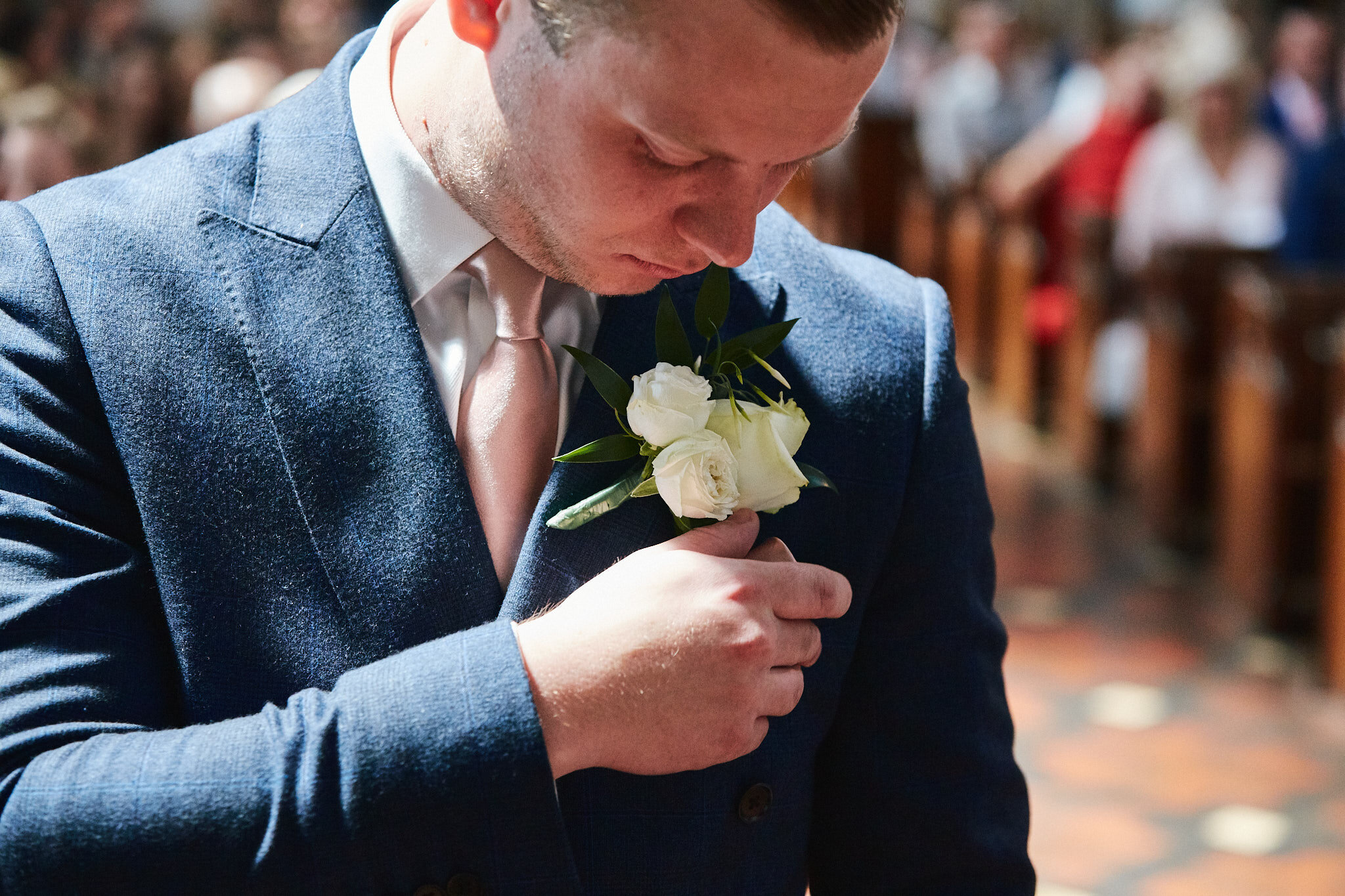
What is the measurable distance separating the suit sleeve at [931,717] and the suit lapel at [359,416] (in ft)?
1.24

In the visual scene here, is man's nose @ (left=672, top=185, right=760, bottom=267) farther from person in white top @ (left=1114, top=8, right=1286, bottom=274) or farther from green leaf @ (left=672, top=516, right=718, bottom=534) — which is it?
person in white top @ (left=1114, top=8, right=1286, bottom=274)

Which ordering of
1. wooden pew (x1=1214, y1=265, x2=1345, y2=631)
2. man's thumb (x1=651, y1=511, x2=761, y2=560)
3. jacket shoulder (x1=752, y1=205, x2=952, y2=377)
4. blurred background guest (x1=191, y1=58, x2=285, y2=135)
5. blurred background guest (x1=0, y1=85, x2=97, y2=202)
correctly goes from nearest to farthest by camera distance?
man's thumb (x1=651, y1=511, x2=761, y2=560) → jacket shoulder (x1=752, y1=205, x2=952, y2=377) → blurred background guest (x1=0, y1=85, x2=97, y2=202) → blurred background guest (x1=191, y1=58, x2=285, y2=135) → wooden pew (x1=1214, y1=265, x2=1345, y2=631)

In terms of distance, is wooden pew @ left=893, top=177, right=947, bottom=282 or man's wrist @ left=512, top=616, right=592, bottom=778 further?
wooden pew @ left=893, top=177, right=947, bottom=282

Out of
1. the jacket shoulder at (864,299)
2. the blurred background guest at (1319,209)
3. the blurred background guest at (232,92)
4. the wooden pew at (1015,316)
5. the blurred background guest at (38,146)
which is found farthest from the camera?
the wooden pew at (1015,316)

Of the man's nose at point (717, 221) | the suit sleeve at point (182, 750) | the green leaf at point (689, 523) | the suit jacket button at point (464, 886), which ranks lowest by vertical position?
the suit jacket button at point (464, 886)

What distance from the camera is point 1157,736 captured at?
4.02 metres

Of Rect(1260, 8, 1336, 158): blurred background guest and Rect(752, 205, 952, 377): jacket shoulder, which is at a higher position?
Rect(1260, 8, 1336, 158): blurred background guest

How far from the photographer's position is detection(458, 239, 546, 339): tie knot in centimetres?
117

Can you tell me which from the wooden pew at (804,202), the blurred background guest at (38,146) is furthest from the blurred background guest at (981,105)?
the blurred background guest at (38,146)

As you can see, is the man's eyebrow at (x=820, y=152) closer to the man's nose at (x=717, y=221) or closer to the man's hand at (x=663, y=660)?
the man's nose at (x=717, y=221)

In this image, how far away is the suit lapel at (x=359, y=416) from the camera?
1.10 metres

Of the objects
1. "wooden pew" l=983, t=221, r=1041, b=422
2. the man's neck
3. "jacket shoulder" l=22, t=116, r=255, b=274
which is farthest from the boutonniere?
"wooden pew" l=983, t=221, r=1041, b=422

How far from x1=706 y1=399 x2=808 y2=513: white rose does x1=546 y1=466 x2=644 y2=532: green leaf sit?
8cm

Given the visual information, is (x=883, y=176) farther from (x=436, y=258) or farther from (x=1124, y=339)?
(x=436, y=258)
